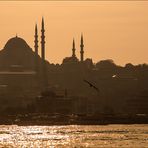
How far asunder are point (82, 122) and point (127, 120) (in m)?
8.10

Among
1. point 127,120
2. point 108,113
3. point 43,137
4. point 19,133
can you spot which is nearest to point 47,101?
point 108,113

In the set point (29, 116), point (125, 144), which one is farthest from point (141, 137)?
point (29, 116)

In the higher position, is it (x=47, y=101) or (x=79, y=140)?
(x=47, y=101)

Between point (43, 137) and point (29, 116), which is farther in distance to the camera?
point (29, 116)

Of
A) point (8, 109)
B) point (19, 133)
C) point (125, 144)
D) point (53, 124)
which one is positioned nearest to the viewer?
point (125, 144)

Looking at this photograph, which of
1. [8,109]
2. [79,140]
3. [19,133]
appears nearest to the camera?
[79,140]

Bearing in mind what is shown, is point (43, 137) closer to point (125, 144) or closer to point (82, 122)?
point (125, 144)

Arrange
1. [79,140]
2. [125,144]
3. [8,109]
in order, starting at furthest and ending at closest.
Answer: [8,109] → [79,140] → [125,144]

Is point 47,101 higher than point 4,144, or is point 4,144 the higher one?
point 47,101

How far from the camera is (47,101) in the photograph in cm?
18312

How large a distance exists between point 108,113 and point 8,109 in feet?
51.3

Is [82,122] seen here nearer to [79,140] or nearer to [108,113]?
[108,113]

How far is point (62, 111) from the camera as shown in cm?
18125

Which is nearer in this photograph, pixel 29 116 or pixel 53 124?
pixel 53 124
